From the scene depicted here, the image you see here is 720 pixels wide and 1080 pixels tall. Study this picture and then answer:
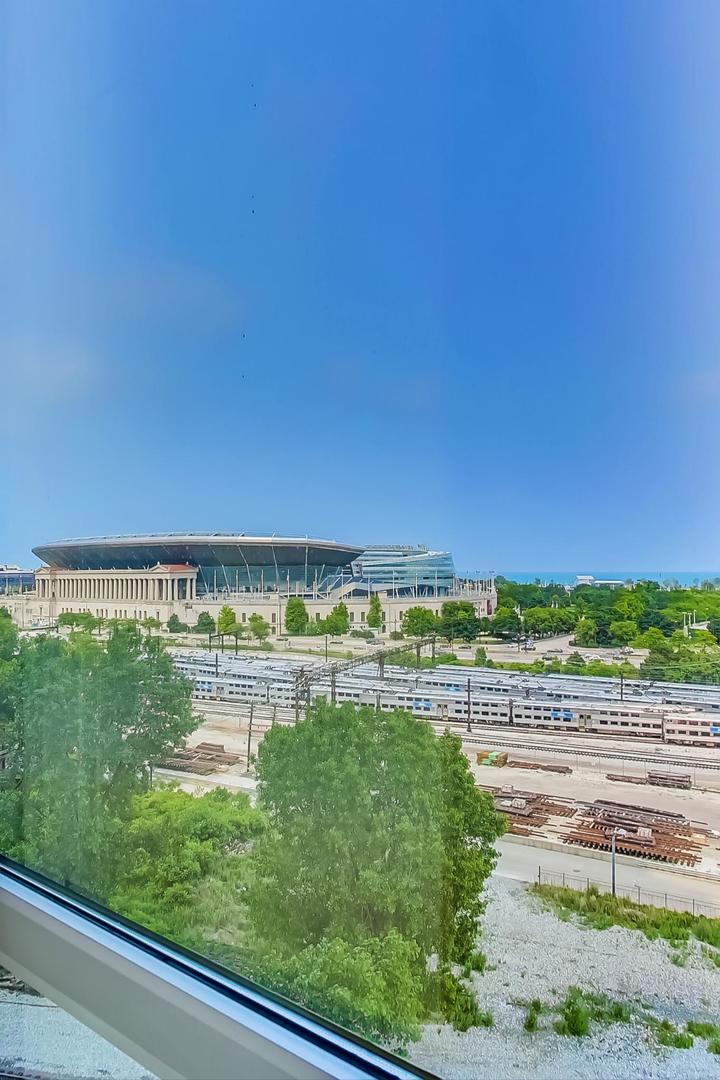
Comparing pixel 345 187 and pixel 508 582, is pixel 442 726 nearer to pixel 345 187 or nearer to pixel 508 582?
pixel 508 582

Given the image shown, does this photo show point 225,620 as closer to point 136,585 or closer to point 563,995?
point 136,585

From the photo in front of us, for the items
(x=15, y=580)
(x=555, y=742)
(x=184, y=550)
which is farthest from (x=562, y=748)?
(x=15, y=580)

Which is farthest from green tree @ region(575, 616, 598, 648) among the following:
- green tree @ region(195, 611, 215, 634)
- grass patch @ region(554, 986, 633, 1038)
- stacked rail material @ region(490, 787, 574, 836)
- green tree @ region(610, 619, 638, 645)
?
green tree @ region(195, 611, 215, 634)

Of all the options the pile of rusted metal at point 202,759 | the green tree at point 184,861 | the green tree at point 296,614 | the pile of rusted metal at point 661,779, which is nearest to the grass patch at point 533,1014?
the pile of rusted metal at point 661,779

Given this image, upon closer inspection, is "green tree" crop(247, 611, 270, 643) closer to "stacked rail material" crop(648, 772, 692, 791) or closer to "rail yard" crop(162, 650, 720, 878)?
"rail yard" crop(162, 650, 720, 878)

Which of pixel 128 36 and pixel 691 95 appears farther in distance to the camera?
pixel 128 36

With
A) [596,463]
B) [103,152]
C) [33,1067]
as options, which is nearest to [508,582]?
[596,463]
